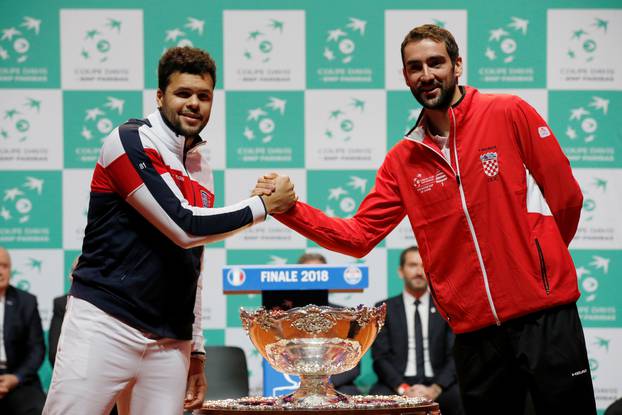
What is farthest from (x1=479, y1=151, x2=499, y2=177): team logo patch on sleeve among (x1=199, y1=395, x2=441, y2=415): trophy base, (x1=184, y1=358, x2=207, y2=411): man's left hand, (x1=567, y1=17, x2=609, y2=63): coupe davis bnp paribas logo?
(x1=567, y1=17, x2=609, y2=63): coupe davis bnp paribas logo

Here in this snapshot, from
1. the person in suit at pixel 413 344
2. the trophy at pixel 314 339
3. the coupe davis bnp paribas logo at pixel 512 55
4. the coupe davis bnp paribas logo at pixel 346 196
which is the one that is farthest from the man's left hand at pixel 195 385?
the coupe davis bnp paribas logo at pixel 512 55

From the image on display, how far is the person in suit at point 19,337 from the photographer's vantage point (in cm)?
553

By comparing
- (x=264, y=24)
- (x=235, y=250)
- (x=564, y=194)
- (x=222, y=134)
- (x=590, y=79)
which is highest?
(x=264, y=24)

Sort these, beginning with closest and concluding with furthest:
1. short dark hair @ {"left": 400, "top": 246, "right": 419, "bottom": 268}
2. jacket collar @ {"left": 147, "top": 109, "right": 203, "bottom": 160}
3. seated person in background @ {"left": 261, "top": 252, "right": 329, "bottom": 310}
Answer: jacket collar @ {"left": 147, "top": 109, "right": 203, "bottom": 160}
seated person in background @ {"left": 261, "top": 252, "right": 329, "bottom": 310}
short dark hair @ {"left": 400, "top": 246, "right": 419, "bottom": 268}

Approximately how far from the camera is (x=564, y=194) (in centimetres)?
279

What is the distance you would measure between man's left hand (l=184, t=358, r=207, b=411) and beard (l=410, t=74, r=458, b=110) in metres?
1.20

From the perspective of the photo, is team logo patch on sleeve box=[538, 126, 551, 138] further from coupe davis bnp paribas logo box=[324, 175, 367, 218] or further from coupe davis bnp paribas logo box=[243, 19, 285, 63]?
coupe davis bnp paribas logo box=[243, 19, 285, 63]

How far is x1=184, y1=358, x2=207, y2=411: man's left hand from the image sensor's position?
284 cm

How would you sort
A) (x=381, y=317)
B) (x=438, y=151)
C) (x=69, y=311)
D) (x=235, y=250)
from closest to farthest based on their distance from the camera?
(x=69, y=311) → (x=381, y=317) → (x=438, y=151) → (x=235, y=250)

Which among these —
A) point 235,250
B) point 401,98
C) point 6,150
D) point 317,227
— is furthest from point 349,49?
point 317,227

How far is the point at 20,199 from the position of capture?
5.93 meters

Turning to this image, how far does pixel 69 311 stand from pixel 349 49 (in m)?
3.84

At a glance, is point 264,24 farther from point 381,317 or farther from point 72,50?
point 381,317

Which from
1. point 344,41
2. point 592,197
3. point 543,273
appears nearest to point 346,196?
point 344,41
